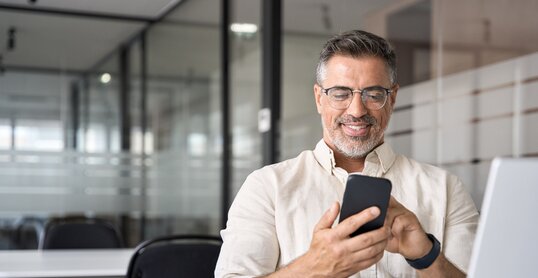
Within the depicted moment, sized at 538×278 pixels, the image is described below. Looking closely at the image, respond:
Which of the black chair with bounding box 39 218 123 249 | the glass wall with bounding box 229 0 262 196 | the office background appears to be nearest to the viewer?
the black chair with bounding box 39 218 123 249

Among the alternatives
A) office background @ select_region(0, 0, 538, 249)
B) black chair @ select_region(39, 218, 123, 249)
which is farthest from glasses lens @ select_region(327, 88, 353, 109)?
office background @ select_region(0, 0, 538, 249)

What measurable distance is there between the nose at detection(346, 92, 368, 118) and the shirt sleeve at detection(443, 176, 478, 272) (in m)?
0.28

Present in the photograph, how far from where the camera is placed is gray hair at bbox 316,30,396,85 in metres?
1.92

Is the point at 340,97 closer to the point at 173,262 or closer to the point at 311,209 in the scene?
the point at 311,209

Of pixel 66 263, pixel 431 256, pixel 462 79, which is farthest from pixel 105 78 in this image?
pixel 431 256

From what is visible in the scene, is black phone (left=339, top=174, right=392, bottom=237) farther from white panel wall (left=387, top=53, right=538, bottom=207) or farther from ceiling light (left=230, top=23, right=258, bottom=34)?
ceiling light (left=230, top=23, right=258, bottom=34)

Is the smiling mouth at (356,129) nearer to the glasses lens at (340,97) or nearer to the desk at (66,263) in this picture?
the glasses lens at (340,97)

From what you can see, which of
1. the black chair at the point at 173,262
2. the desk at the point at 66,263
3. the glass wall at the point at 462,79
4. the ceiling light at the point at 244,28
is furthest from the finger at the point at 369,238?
the ceiling light at the point at 244,28

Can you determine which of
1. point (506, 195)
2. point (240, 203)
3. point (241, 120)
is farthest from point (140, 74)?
point (506, 195)

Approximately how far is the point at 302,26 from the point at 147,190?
2.75 metres

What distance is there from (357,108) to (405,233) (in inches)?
16.2

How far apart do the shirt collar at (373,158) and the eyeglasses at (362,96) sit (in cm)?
14

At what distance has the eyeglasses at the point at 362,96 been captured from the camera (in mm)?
1904

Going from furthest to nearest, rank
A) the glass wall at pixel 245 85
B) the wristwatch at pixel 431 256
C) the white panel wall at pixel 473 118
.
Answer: the glass wall at pixel 245 85 → the white panel wall at pixel 473 118 → the wristwatch at pixel 431 256
